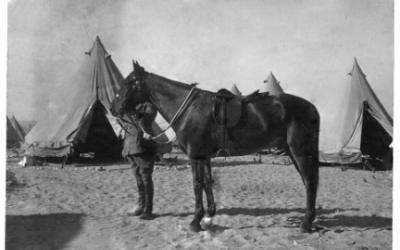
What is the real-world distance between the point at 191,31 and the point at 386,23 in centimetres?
279

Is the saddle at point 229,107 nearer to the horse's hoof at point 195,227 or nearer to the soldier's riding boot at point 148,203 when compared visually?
the horse's hoof at point 195,227

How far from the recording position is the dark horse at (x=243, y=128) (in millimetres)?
4371

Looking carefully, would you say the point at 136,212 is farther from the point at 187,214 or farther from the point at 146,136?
the point at 146,136

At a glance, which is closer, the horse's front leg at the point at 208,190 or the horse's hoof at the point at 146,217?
the horse's front leg at the point at 208,190

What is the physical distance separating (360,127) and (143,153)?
796 centimetres

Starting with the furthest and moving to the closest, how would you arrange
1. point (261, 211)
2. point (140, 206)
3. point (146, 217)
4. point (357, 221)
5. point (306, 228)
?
point (261, 211), point (140, 206), point (146, 217), point (357, 221), point (306, 228)

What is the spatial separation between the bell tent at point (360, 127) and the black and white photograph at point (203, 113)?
301 centimetres

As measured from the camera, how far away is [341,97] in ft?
37.6

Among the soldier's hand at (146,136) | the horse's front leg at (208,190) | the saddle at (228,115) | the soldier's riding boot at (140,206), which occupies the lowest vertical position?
the soldier's riding boot at (140,206)

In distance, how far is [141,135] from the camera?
5.00 metres

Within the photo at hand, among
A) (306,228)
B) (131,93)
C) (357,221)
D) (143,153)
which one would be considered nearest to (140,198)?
(143,153)

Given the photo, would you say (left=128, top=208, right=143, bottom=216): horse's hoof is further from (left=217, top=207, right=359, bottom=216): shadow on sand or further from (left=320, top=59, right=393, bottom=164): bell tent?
(left=320, top=59, right=393, bottom=164): bell tent

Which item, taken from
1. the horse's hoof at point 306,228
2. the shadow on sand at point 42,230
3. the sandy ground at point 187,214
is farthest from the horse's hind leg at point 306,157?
the shadow on sand at point 42,230

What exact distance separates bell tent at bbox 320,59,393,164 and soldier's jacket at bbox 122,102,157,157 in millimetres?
7342
